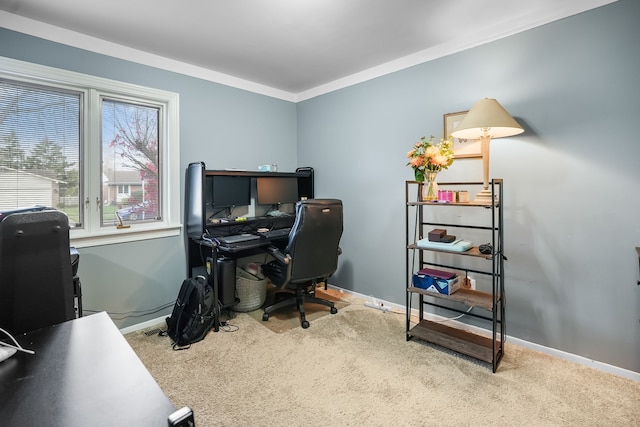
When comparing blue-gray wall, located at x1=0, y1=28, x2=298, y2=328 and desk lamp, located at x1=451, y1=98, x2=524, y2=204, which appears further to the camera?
blue-gray wall, located at x1=0, y1=28, x2=298, y2=328

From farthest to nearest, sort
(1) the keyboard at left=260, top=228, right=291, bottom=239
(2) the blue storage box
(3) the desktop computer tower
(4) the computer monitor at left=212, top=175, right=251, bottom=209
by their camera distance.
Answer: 1. (4) the computer monitor at left=212, top=175, right=251, bottom=209
2. (1) the keyboard at left=260, top=228, right=291, bottom=239
3. (3) the desktop computer tower
4. (2) the blue storage box

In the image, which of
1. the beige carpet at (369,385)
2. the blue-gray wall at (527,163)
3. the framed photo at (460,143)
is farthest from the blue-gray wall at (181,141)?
the framed photo at (460,143)

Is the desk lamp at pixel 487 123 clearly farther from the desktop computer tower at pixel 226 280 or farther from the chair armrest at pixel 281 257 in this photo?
the desktop computer tower at pixel 226 280

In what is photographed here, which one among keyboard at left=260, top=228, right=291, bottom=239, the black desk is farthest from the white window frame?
the black desk

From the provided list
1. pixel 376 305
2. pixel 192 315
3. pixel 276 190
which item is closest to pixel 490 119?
pixel 376 305

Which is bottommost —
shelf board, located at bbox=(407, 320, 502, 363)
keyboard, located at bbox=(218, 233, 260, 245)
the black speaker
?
shelf board, located at bbox=(407, 320, 502, 363)

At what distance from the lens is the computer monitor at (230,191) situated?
3219mm

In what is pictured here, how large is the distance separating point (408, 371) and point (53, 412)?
1.97m

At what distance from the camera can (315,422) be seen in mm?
1688

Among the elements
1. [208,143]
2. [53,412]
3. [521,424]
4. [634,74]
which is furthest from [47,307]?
[634,74]

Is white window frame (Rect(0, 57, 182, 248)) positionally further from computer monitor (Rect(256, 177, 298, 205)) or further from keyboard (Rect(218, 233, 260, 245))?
computer monitor (Rect(256, 177, 298, 205))

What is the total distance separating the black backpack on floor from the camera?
2506 millimetres

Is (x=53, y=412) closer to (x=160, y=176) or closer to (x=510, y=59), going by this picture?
(x=160, y=176)

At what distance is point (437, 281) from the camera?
7.75ft
